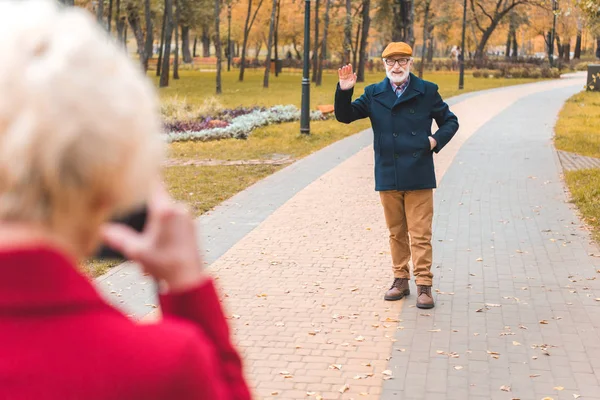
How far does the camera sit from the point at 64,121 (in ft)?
3.70

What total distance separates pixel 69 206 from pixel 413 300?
20.6ft

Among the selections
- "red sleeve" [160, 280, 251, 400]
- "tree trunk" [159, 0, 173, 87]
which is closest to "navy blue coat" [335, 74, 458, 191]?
"red sleeve" [160, 280, 251, 400]

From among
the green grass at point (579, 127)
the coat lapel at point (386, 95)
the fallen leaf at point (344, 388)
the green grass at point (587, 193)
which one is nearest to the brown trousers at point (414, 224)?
the coat lapel at point (386, 95)

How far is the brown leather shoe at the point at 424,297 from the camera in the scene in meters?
7.04

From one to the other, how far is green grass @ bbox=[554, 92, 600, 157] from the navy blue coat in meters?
11.3

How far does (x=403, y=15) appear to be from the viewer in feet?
143

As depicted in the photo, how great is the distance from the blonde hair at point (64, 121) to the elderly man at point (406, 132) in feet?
18.5

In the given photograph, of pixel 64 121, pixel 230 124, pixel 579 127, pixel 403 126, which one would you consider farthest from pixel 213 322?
pixel 579 127

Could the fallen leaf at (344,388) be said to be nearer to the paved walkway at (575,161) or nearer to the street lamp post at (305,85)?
the paved walkway at (575,161)

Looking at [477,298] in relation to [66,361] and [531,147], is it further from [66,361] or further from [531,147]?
[531,147]

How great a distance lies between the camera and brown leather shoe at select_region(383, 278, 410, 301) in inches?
286

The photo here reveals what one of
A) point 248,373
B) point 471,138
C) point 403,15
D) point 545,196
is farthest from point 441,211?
point 403,15

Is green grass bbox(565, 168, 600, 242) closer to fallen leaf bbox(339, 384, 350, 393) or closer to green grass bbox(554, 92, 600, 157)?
green grass bbox(554, 92, 600, 157)

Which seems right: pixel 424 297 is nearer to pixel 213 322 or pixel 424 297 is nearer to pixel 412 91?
pixel 412 91
